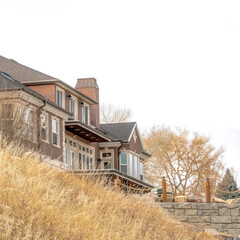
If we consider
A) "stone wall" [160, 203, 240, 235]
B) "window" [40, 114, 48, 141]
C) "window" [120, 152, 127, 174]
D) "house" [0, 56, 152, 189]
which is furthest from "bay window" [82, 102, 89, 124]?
"stone wall" [160, 203, 240, 235]

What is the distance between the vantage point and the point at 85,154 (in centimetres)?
3984

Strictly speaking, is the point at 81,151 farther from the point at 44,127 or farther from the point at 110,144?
the point at 44,127

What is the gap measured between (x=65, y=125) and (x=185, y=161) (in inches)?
1075

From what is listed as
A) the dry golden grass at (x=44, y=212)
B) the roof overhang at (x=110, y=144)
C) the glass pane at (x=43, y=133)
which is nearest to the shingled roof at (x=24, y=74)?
the glass pane at (x=43, y=133)

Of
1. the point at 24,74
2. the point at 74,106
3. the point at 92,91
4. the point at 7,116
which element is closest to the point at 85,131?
the point at 74,106

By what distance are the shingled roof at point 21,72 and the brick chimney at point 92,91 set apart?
6719 mm

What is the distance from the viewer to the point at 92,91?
44250 millimetres

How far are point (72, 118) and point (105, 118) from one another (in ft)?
84.4

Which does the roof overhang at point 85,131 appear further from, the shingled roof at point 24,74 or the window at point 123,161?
the window at point 123,161

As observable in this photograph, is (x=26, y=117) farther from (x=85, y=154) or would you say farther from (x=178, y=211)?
(x=85, y=154)

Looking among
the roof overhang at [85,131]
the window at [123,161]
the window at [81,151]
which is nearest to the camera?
the roof overhang at [85,131]

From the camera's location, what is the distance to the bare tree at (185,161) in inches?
2378

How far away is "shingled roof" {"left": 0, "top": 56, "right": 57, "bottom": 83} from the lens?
116ft

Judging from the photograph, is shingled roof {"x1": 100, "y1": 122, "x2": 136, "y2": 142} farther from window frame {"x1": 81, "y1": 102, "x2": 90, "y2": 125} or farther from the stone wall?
the stone wall
